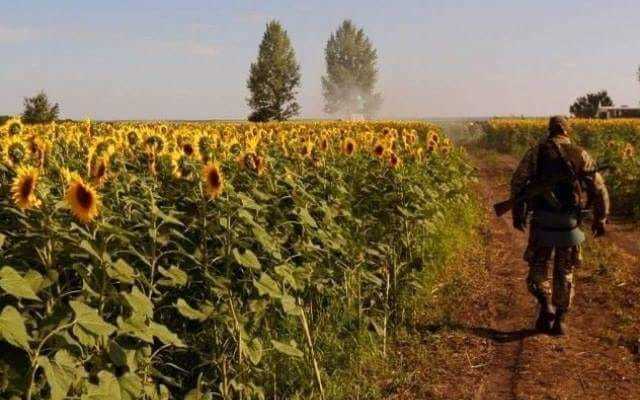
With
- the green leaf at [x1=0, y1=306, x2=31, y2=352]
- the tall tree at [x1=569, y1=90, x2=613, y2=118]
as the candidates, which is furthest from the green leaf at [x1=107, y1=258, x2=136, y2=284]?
the tall tree at [x1=569, y1=90, x2=613, y2=118]

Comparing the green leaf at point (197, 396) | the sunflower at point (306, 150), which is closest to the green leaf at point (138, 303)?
the green leaf at point (197, 396)

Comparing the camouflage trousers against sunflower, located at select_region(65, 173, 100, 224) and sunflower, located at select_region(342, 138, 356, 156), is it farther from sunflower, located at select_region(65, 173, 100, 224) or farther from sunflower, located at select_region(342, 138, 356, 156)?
sunflower, located at select_region(65, 173, 100, 224)

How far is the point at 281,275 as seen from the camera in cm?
438

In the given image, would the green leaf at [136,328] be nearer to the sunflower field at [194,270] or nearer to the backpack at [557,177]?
the sunflower field at [194,270]

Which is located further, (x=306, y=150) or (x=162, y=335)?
(x=306, y=150)

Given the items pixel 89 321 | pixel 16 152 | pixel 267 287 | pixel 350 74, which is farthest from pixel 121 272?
pixel 350 74

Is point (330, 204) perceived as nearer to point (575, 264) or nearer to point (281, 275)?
point (281, 275)

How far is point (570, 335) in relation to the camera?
6.67 metres

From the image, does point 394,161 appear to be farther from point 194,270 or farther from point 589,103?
point 589,103

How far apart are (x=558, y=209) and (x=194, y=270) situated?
3.68m

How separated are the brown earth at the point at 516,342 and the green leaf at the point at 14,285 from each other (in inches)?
124

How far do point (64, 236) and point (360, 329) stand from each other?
3211 mm

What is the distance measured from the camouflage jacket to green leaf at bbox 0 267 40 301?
5.10m

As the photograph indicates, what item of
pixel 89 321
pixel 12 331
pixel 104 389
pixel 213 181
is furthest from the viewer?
pixel 213 181
